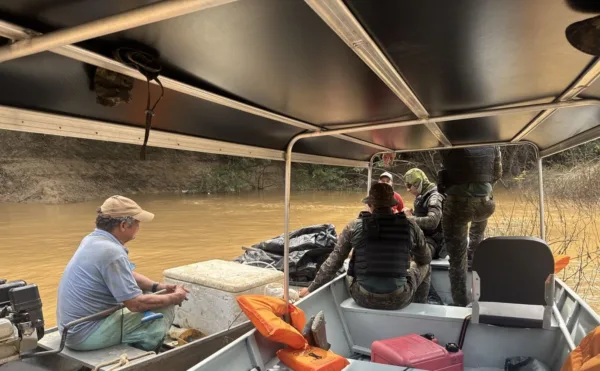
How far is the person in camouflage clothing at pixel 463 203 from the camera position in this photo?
4.25 m

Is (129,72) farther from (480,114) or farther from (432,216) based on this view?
(432,216)

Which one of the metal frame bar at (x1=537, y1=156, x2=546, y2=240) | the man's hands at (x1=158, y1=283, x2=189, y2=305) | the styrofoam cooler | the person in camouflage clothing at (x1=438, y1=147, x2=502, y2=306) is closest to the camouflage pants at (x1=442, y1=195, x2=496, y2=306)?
the person in camouflage clothing at (x1=438, y1=147, x2=502, y2=306)

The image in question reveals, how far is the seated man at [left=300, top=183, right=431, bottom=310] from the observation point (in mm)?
3199

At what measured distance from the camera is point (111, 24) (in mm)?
1094

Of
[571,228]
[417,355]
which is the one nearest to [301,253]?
[417,355]

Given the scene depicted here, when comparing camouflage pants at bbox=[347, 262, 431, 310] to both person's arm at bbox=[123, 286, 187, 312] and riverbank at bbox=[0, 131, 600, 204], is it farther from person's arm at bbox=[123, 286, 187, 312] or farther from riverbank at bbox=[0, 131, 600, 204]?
riverbank at bbox=[0, 131, 600, 204]

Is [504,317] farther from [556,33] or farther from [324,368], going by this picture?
[556,33]

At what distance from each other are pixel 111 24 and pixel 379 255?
2.52m

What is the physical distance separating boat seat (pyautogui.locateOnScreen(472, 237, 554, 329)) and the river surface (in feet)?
Result: 17.9

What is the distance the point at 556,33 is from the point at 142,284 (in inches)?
129

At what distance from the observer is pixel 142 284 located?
3.60 metres

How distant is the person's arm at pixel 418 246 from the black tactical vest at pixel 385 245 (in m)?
0.14

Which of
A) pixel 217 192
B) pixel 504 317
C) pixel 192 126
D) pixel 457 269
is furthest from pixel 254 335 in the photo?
pixel 217 192

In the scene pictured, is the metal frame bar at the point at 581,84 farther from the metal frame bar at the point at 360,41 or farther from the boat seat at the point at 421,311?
the boat seat at the point at 421,311
